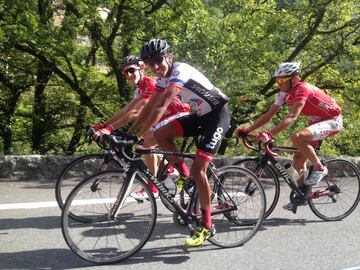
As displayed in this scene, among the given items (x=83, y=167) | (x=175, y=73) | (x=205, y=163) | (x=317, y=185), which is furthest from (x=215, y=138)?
(x=83, y=167)

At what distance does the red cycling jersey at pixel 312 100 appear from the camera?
17.5 feet

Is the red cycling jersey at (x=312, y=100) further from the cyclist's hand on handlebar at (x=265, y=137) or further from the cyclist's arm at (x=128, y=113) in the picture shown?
the cyclist's arm at (x=128, y=113)

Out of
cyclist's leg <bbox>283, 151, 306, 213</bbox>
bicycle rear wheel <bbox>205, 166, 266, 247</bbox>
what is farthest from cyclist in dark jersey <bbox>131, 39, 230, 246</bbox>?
cyclist's leg <bbox>283, 151, 306, 213</bbox>

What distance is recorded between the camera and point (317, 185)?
582 centimetres

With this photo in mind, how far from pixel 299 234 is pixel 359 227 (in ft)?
3.05

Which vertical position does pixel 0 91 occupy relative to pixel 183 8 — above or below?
below

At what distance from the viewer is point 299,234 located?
16.5 ft

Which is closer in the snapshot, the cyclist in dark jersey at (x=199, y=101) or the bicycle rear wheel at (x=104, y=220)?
the bicycle rear wheel at (x=104, y=220)

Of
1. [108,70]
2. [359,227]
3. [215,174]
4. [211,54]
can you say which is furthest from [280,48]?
Result: [215,174]

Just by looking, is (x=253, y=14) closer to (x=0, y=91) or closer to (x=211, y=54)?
(x=211, y=54)

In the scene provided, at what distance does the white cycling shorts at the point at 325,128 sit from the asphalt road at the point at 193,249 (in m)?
1.11

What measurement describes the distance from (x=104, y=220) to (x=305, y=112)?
9.81 feet

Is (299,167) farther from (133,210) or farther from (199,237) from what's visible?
(133,210)

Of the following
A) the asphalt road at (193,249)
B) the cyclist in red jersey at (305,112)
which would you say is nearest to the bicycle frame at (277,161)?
the cyclist in red jersey at (305,112)
